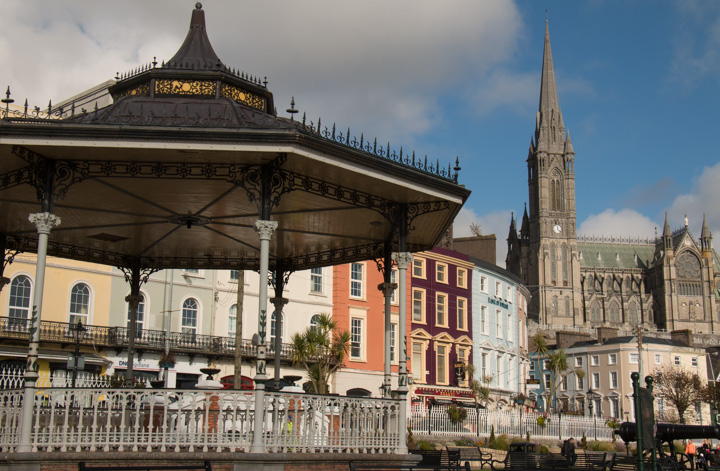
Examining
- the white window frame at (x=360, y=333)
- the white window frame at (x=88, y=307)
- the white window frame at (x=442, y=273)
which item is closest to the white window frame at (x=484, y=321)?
the white window frame at (x=442, y=273)

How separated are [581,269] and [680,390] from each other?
11128 centimetres

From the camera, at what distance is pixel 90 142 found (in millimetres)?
13273

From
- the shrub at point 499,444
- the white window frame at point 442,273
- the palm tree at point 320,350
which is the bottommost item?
the shrub at point 499,444

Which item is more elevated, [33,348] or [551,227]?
[551,227]

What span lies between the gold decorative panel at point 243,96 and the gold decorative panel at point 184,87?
263 mm

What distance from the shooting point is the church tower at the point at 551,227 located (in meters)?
169

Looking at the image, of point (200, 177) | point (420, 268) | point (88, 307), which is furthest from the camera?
point (420, 268)

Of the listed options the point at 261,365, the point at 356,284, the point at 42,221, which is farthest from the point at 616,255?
the point at 42,221

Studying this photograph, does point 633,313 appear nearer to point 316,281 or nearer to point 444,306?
point 444,306

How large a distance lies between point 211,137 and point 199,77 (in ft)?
10.4

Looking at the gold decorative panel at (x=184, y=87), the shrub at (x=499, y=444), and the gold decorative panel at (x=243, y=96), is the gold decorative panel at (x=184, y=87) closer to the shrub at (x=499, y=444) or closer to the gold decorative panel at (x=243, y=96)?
the gold decorative panel at (x=243, y=96)

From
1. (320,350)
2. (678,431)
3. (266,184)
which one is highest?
(266,184)

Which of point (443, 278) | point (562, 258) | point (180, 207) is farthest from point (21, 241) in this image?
point (562, 258)

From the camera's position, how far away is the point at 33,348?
43.7 feet
